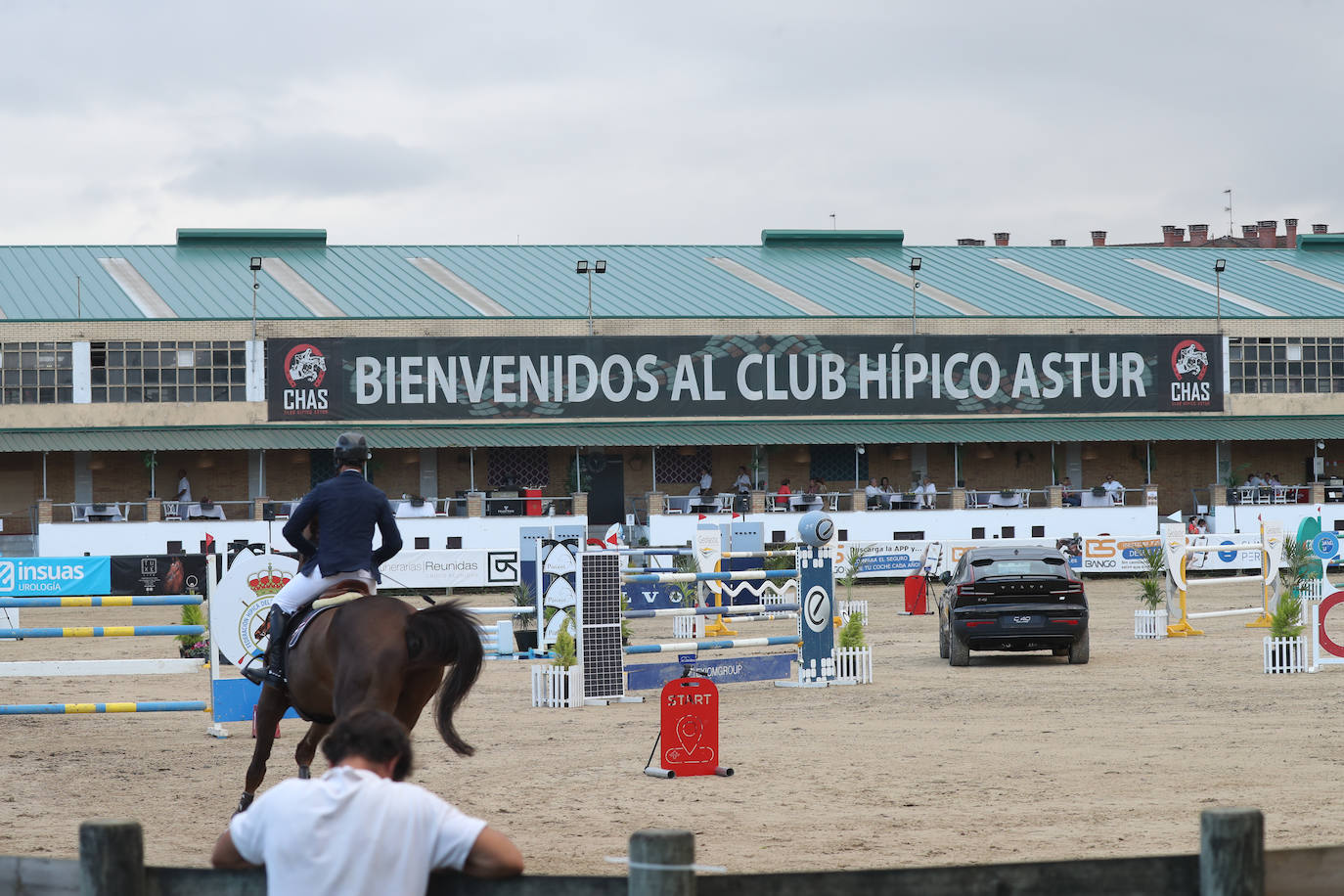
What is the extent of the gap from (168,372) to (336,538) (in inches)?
1511

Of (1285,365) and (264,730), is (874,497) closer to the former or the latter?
(1285,365)

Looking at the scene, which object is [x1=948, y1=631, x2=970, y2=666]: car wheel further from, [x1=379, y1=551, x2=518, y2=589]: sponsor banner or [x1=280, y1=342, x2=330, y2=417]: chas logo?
[x1=280, y1=342, x2=330, y2=417]: chas logo

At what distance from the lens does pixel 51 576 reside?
26938 mm

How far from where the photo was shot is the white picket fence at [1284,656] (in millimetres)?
18250

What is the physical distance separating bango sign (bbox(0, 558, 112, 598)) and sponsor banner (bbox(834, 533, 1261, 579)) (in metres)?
15.8

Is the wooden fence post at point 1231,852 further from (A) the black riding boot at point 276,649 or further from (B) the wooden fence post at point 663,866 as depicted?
(A) the black riding boot at point 276,649

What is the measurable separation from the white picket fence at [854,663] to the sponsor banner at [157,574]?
14838mm

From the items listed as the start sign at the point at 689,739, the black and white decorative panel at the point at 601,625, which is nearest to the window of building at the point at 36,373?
the black and white decorative panel at the point at 601,625

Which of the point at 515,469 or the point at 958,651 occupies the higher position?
the point at 515,469

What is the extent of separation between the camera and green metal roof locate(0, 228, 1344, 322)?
48000mm

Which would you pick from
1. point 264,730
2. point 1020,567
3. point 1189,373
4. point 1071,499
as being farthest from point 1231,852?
point 1189,373

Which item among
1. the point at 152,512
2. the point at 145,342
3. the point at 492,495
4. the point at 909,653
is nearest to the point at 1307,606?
the point at 909,653

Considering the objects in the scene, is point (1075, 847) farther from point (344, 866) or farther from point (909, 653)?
point (909, 653)

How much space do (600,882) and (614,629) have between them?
1277cm
